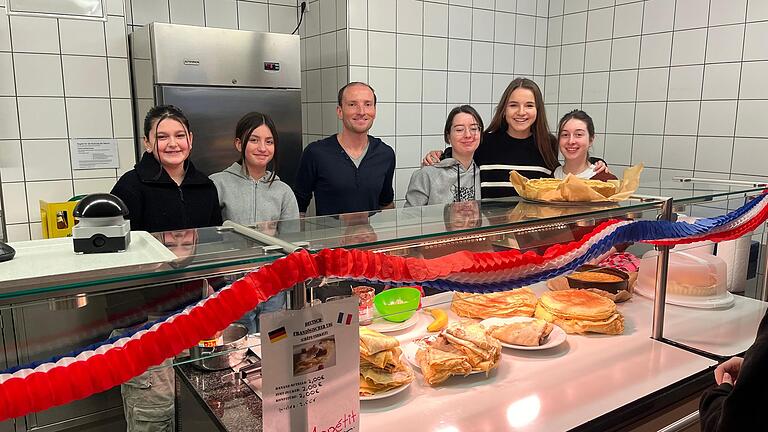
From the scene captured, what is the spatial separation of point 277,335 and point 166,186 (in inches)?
66.5

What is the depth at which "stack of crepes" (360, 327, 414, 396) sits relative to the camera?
1.27 meters

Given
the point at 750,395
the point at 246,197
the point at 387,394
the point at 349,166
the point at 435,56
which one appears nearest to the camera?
the point at 750,395

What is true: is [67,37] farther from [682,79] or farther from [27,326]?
[682,79]

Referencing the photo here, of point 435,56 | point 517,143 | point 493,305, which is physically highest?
point 435,56

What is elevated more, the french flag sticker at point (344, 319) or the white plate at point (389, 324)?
the french flag sticker at point (344, 319)

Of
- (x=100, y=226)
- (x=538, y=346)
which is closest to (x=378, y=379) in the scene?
(x=538, y=346)

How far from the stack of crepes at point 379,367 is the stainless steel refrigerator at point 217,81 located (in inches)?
93.6

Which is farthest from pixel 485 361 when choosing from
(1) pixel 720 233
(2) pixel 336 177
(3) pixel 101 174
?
(3) pixel 101 174

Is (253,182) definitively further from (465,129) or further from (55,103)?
(55,103)

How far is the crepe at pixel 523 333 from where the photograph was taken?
1.54m

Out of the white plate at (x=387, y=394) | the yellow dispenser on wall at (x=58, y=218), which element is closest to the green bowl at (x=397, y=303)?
the white plate at (x=387, y=394)

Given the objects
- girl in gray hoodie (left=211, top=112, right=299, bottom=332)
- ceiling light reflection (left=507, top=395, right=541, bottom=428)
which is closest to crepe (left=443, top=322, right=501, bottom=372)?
ceiling light reflection (left=507, top=395, right=541, bottom=428)

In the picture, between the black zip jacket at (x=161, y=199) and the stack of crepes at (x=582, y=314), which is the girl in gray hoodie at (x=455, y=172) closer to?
the black zip jacket at (x=161, y=199)

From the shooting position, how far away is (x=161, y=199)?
2391 millimetres
